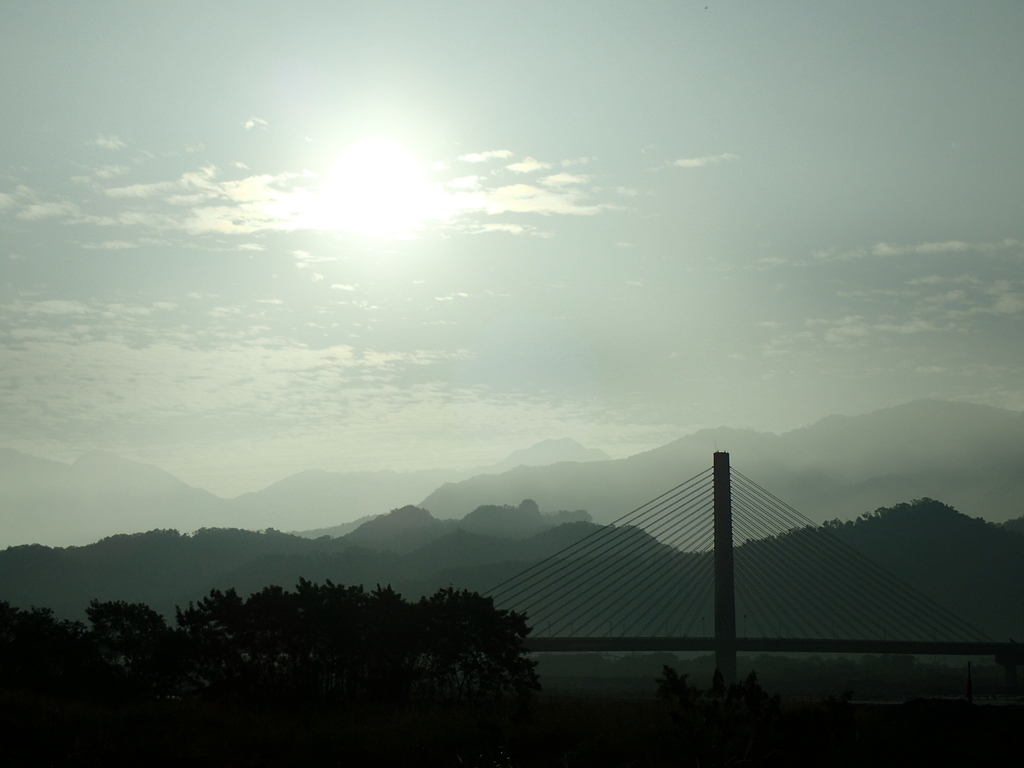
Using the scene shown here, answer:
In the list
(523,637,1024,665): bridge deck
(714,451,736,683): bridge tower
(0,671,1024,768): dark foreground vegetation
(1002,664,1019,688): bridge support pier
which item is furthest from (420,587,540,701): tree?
(1002,664,1019,688): bridge support pier

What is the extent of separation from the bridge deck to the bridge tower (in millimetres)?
1003

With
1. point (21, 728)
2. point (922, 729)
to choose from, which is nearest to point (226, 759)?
point (21, 728)

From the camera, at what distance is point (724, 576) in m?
74.8

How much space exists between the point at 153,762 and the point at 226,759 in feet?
5.45

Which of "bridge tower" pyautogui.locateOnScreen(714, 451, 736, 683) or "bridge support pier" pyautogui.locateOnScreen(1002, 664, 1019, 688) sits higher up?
"bridge tower" pyautogui.locateOnScreen(714, 451, 736, 683)

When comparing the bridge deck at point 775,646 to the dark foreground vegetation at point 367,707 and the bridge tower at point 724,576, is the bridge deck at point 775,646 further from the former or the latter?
the dark foreground vegetation at point 367,707

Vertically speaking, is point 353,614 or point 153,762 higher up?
point 353,614

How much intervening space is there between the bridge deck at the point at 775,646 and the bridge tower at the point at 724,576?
100cm

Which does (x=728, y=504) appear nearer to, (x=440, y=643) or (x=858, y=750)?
(x=440, y=643)

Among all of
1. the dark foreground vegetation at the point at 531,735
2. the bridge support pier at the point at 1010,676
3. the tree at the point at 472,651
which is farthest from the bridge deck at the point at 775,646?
the dark foreground vegetation at the point at 531,735

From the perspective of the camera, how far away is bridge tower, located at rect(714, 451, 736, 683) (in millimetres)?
74062

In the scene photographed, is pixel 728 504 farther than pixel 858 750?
Yes

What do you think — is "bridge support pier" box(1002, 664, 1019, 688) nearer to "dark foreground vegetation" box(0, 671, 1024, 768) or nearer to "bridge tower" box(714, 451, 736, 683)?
"bridge tower" box(714, 451, 736, 683)

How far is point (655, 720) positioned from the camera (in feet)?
91.5
